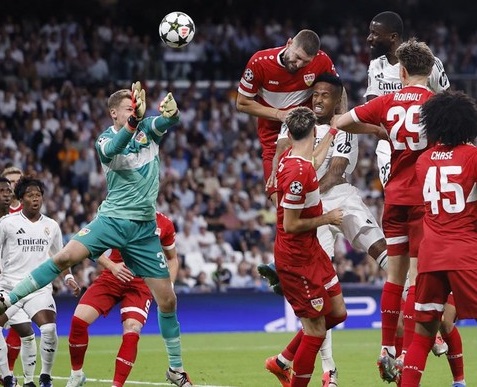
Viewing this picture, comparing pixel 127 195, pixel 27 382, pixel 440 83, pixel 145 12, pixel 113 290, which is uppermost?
pixel 145 12

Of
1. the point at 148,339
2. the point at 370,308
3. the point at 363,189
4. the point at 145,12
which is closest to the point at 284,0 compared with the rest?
the point at 145,12

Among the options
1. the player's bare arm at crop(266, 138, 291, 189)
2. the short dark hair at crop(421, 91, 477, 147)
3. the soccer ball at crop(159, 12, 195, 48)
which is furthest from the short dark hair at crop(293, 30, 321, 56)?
the short dark hair at crop(421, 91, 477, 147)

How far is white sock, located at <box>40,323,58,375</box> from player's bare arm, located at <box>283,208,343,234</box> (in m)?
2.95

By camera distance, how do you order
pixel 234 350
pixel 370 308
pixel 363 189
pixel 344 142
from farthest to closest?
pixel 363 189 → pixel 370 308 → pixel 234 350 → pixel 344 142

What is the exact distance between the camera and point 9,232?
11297 millimetres

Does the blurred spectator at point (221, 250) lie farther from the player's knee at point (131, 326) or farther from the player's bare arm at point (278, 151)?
the player's bare arm at point (278, 151)

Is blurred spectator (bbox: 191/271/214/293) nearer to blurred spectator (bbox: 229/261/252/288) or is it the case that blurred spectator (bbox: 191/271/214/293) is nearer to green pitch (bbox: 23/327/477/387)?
blurred spectator (bbox: 229/261/252/288)

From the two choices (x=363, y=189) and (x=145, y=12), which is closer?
(x=363, y=189)

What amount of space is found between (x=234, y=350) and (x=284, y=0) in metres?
16.7

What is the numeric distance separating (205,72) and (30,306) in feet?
55.0

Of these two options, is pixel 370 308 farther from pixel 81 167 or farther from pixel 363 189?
pixel 81 167

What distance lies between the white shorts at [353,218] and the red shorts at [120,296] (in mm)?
2011

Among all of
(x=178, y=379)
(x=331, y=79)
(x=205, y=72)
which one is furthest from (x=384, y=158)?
(x=205, y=72)

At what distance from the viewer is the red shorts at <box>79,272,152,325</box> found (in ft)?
35.7
